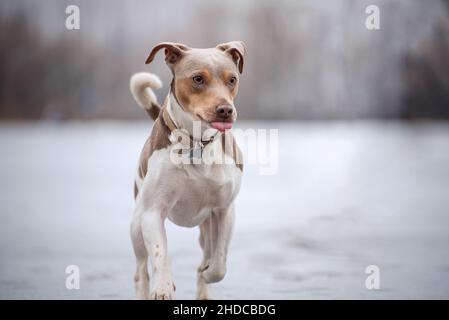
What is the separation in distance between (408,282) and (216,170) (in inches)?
50.7

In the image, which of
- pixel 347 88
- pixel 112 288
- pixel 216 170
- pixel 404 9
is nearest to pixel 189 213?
pixel 216 170

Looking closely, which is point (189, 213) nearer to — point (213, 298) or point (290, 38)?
point (213, 298)

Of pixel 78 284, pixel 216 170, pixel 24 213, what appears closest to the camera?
pixel 216 170

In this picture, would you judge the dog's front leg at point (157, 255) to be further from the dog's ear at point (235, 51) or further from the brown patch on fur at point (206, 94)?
the dog's ear at point (235, 51)

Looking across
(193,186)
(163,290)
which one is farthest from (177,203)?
(163,290)

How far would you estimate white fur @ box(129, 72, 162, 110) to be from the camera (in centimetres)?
273

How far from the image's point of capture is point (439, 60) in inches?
382

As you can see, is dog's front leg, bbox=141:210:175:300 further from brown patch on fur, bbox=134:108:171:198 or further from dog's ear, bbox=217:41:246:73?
dog's ear, bbox=217:41:246:73

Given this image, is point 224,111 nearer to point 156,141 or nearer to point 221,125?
point 221,125

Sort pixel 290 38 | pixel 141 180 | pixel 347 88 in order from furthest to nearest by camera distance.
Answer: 1. pixel 290 38
2. pixel 347 88
3. pixel 141 180

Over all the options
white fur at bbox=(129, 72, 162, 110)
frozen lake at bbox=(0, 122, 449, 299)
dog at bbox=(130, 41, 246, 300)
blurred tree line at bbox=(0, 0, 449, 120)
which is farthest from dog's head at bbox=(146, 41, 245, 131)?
blurred tree line at bbox=(0, 0, 449, 120)

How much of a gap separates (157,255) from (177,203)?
214 millimetres

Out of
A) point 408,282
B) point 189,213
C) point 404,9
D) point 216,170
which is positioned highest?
point 404,9

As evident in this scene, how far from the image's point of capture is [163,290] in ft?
7.55
